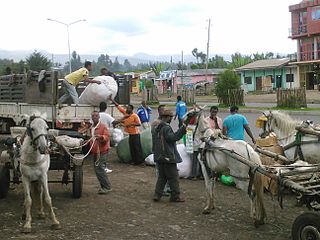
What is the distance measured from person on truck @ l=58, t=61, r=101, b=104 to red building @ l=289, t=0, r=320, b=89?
1600 inches

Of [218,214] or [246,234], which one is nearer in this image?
[246,234]

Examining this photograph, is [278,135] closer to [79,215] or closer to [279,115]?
[279,115]

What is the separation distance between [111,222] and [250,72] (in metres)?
56.7

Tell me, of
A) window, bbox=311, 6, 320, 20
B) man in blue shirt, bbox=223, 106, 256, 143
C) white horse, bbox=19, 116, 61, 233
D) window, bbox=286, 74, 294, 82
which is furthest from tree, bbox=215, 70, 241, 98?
white horse, bbox=19, 116, 61, 233

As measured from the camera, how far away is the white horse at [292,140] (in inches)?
299

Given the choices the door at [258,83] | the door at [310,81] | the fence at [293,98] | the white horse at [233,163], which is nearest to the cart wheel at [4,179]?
the white horse at [233,163]

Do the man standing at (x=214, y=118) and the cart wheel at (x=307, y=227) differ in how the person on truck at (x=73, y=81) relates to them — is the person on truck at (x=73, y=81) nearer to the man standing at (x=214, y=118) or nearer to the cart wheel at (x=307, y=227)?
the man standing at (x=214, y=118)

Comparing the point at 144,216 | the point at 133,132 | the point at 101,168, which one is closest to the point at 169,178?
the point at 144,216

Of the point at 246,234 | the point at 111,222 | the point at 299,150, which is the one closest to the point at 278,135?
the point at 299,150

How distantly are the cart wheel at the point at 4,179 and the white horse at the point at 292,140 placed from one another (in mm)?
4868

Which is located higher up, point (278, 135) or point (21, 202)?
point (278, 135)

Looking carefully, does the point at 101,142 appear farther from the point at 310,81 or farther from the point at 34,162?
the point at 310,81

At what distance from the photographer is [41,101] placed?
41.9 ft

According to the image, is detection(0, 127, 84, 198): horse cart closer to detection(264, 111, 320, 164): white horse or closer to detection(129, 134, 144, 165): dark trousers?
detection(264, 111, 320, 164): white horse
